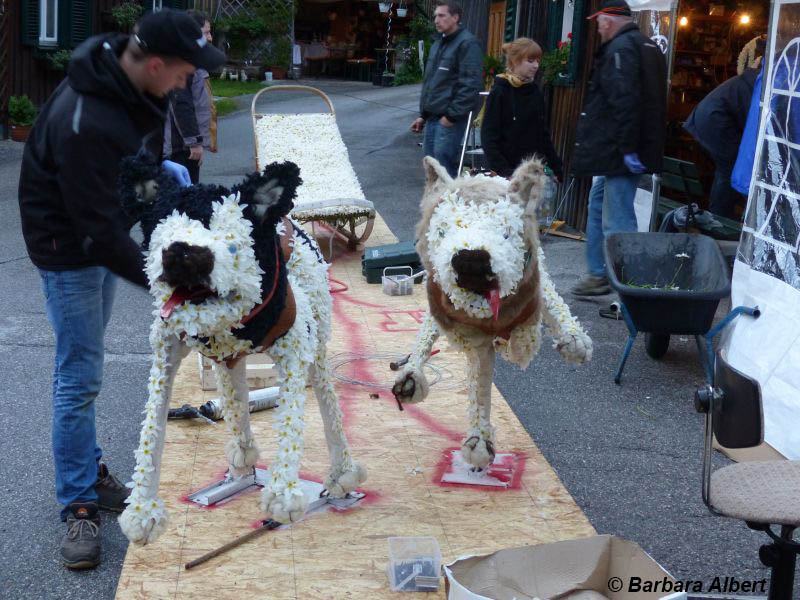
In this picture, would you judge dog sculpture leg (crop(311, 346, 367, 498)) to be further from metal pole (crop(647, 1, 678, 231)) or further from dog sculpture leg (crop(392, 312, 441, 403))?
metal pole (crop(647, 1, 678, 231))

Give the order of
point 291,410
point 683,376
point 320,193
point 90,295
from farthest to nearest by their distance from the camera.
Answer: point 320,193 → point 683,376 → point 90,295 → point 291,410

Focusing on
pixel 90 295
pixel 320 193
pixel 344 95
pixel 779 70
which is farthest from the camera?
pixel 344 95

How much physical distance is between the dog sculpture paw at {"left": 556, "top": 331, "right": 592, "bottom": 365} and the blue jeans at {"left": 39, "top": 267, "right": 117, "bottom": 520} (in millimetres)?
1993

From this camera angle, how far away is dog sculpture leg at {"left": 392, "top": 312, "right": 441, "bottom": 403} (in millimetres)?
3914

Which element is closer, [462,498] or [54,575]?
[54,575]

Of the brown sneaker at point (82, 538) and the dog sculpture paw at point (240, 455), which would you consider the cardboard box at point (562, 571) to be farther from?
the brown sneaker at point (82, 538)

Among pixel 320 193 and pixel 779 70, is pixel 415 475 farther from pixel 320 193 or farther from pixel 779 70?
pixel 320 193

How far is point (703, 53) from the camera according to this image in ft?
32.6

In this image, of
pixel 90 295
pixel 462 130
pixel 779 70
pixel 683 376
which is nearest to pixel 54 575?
pixel 90 295

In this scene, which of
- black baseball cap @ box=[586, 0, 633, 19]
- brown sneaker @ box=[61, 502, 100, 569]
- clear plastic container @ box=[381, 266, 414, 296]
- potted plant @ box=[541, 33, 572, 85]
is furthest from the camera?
potted plant @ box=[541, 33, 572, 85]

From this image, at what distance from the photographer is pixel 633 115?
247 inches

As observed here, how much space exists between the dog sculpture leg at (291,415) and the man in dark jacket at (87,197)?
22.0 inches

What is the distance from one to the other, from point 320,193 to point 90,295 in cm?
450

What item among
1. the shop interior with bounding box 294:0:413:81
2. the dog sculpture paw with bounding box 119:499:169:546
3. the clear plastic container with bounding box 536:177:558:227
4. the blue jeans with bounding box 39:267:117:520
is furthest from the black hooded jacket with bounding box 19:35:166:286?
the shop interior with bounding box 294:0:413:81
